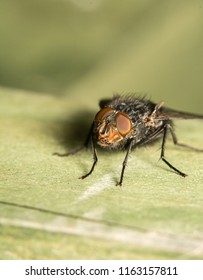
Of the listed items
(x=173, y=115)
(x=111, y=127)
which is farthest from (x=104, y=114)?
(x=173, y=115)

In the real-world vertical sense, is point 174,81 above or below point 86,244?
above

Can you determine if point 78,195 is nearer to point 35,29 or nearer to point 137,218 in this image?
point 137,218

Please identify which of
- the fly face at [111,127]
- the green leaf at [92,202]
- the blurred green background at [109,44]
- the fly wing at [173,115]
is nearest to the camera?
the green leaf at [92,202]

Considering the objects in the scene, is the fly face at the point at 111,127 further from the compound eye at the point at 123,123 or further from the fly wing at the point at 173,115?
the fly wing at the point at 173,115

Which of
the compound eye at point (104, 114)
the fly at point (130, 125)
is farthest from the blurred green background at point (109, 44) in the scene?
the compound eye at point (104, 114)

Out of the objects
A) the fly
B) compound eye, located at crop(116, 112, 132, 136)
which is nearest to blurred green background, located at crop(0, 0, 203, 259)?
the fly
